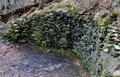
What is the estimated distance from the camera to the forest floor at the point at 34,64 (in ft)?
25.2

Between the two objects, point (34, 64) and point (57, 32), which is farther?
point (57, 32)

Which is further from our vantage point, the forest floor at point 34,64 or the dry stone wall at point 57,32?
the dry stone wall at point 57,32

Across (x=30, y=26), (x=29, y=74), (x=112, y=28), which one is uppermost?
(x=112, y=28)

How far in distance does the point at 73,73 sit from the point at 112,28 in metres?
2.70

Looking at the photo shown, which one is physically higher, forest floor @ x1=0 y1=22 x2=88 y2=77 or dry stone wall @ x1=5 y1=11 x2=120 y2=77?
dry stone wall @ x1=5 y1=11 x2=120 y2=77

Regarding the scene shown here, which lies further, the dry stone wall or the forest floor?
the dry stone wall

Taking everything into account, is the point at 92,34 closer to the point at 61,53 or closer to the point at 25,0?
the point at 61,53

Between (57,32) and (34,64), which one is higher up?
(57,32)

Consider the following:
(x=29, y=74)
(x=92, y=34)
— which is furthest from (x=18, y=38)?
(x=92, y=34)

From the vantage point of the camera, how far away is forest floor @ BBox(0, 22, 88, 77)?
7691 millimetres

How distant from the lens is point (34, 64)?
8555mm

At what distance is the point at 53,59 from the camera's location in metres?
8.98

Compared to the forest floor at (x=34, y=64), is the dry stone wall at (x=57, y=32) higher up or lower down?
higher up

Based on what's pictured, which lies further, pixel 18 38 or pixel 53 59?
pixel 18 38
